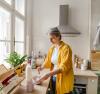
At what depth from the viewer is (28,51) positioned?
386 cm

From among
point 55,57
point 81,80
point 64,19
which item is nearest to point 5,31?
point 55,57

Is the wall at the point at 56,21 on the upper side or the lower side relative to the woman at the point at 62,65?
upper

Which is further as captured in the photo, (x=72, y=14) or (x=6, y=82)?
(x=72, y=14)

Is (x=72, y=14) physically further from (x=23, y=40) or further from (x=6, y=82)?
(x=6, y=82)

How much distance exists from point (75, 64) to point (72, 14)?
3.61 feet

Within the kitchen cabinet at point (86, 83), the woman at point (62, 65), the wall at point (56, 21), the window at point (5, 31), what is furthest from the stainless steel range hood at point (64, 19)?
the woman at point (62, 65)

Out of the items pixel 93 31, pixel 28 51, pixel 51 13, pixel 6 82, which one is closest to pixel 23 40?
pixel 28 51

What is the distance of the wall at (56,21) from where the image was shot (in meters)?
3.86

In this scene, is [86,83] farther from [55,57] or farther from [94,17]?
[94,17]

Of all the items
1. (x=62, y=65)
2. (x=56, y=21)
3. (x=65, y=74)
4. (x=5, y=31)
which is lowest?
(x=65, y=74)

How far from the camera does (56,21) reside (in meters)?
3.95

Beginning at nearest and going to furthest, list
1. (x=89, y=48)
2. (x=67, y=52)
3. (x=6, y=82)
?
(x=6, y=82) < (x=67, y=52) < (x=89, y=48)

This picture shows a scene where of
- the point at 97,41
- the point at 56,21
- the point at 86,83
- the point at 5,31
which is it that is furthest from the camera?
the point at 56,21

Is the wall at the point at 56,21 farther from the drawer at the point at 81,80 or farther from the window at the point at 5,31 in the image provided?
the window at the point at 5,31
